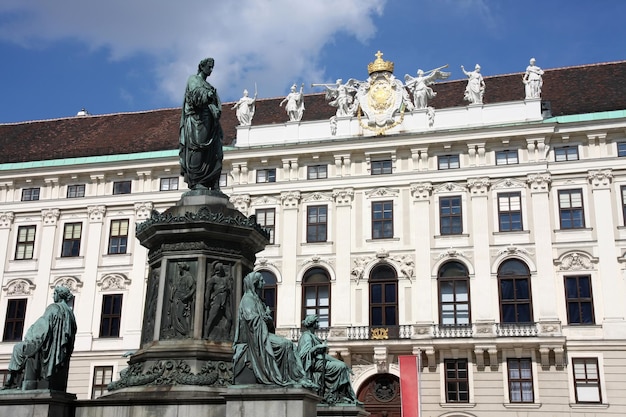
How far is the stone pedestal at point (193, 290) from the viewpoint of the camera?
1041 centimetres

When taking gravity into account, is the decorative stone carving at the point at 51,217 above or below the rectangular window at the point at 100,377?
above

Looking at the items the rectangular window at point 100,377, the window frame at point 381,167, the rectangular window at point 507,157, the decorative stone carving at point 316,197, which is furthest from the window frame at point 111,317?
the rectangular window at point 507,157

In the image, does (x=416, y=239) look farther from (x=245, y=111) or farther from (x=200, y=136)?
(x=200, y=136)

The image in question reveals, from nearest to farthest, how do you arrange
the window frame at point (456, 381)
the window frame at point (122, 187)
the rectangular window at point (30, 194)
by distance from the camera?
the window frame at point (456, 381), the window frame at point (122, 187), the rectangular window at point (30, 194)

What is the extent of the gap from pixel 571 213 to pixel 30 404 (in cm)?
2664

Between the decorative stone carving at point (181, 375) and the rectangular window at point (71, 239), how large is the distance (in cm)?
2774

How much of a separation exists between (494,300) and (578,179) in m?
6.15

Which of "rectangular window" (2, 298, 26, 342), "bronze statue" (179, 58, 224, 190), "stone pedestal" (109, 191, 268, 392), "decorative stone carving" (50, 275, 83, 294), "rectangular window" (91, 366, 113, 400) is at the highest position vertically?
"decorative stone carving" (50, 275, 83, 294)

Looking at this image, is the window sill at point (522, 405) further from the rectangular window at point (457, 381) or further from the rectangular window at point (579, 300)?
the rectangular window at point (579, 300)

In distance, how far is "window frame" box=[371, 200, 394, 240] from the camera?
33719 millimetres

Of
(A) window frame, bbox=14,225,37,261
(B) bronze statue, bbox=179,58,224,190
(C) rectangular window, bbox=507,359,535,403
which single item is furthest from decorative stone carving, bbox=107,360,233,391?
(A) window frame, bbox=14,225,37,261

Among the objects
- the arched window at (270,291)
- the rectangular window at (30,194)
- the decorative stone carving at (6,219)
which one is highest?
the rectangular window at (30,194)

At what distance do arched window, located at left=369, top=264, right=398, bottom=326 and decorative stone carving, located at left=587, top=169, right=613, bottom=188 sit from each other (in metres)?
8.95

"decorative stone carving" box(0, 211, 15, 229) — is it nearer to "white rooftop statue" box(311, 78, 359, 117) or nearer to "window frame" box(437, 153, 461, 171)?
"white rooftop statue" box(311, 78, 359, 117)
